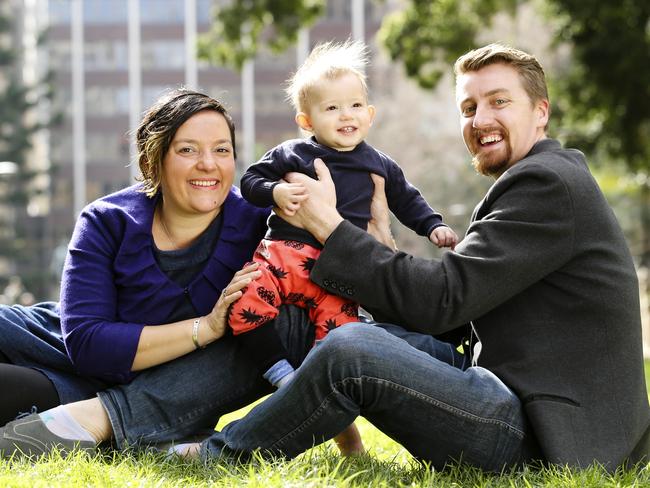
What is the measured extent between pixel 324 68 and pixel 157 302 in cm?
121

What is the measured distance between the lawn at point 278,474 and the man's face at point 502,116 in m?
1.22

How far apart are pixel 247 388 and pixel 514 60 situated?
173cm

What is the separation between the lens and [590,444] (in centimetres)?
355

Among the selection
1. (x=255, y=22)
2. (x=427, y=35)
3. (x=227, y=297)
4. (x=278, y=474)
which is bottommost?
(x=278, y=474)

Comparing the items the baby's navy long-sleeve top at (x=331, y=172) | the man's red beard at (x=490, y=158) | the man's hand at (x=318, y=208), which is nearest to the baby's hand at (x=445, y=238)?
Result: the baby's navy long-sleeve top at (x=331, y=172)

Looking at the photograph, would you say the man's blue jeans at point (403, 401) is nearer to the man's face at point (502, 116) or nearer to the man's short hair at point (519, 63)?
the man's face at point (502, 116)

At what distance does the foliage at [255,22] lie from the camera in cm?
1530

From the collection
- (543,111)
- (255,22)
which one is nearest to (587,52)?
(255,22)

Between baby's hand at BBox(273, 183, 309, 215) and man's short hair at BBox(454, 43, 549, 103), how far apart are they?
84cm

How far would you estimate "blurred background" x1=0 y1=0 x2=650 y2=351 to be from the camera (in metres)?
15.2

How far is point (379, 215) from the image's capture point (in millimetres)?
4266

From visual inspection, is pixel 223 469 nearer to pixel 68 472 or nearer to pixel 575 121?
pixel 68 472

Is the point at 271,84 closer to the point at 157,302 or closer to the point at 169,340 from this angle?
the point at 157,302

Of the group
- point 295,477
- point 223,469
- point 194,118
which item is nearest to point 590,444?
point 295,477
